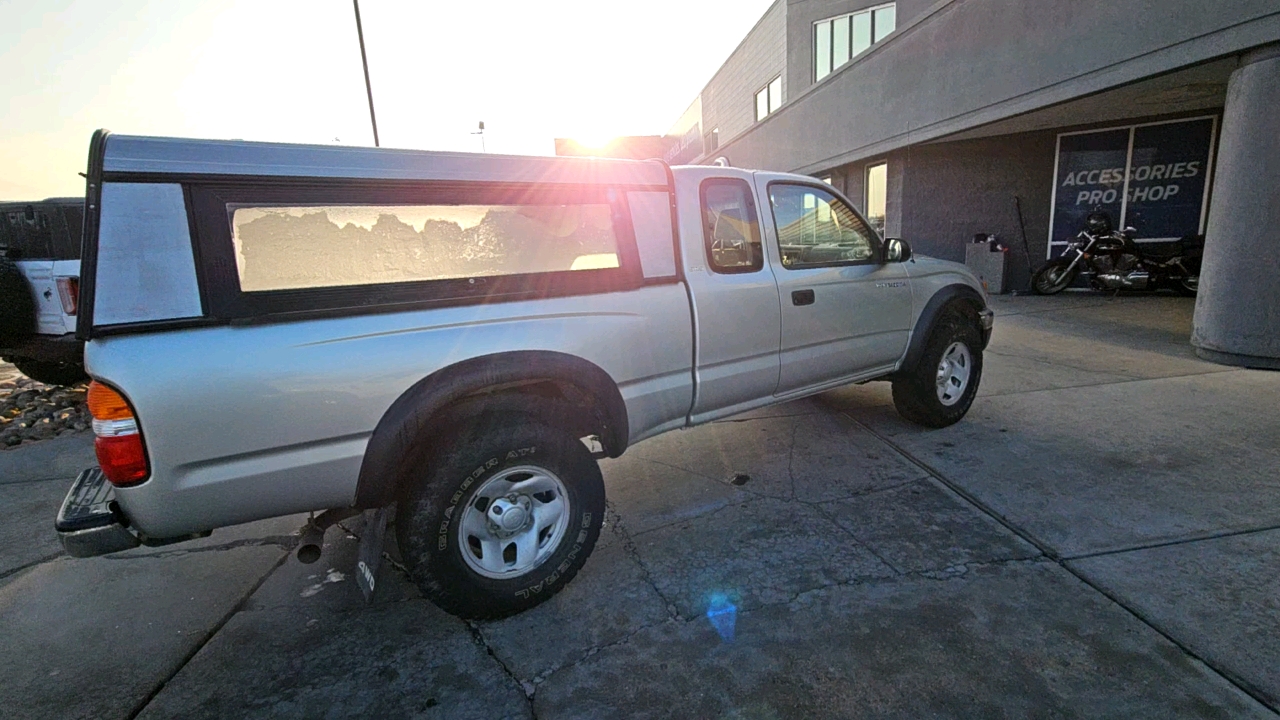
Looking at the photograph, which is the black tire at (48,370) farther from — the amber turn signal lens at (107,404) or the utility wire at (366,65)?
the utility wire at (366,65)

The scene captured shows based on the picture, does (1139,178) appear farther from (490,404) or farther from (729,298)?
(490,404)

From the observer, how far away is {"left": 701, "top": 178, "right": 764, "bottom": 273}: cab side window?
3324 mm

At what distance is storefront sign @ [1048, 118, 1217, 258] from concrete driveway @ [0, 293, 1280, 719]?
26.7ft

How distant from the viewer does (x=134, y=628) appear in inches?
104

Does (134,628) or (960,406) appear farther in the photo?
(960,406)

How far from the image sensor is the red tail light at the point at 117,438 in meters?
1.86

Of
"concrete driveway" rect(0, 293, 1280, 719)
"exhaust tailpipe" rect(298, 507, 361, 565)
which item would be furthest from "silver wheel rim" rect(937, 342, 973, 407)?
"exhaust tailpipe" rect(298, 507, 361, 565)

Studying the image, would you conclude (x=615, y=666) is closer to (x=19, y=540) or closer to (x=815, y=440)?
(x=815, y=440)

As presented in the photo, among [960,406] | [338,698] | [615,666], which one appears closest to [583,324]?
[615,666]

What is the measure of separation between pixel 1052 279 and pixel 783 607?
1115 cm

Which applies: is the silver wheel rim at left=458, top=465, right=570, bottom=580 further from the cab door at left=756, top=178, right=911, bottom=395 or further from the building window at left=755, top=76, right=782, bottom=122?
the building window at left=755, top=76, right=782, bottom=122

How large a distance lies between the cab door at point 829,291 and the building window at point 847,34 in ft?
43.9

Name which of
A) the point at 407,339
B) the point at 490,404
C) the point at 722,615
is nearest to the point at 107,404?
the point at 407,339

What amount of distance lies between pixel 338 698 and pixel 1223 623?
3431mm
